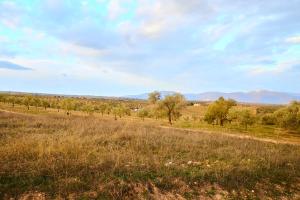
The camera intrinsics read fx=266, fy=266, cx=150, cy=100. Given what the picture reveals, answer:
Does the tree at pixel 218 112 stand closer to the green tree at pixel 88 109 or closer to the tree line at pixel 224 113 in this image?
the tree line at pixel 224 113

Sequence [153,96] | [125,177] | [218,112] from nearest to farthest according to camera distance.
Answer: [125,177], [218,112], [153,96]

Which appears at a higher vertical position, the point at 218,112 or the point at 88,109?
the point at 218,112

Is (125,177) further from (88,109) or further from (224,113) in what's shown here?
(88,109)

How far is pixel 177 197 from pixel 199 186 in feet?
4.30

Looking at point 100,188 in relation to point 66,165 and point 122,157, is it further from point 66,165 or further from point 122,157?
point 122,157

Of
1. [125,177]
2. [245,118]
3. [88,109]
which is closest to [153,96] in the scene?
[88,109]

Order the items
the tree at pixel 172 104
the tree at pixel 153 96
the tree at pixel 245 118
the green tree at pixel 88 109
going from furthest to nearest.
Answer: the green tree at pixel 88 109
the tree at pixel 153 96
the tree at pixel 172 104
the tree at pixel 245 118

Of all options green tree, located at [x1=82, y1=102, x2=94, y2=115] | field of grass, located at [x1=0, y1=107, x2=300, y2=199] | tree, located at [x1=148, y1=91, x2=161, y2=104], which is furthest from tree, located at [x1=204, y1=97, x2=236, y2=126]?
field of grass, located at [x1=0, y1=107, x2=300, y2=199]

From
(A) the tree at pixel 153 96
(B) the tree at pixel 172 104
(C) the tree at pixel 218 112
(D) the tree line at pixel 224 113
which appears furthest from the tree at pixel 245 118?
(A) the tree at pixel 153 96

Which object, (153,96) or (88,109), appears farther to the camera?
(88,109)

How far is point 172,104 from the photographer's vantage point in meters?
74.9

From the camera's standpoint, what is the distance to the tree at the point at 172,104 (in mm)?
74688

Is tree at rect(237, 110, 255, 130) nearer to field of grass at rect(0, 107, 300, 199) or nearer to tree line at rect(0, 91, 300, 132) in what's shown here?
tree line at rect(0, 91, 300, 132)

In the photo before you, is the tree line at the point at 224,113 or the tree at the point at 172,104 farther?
the tree at the point at 172,104
